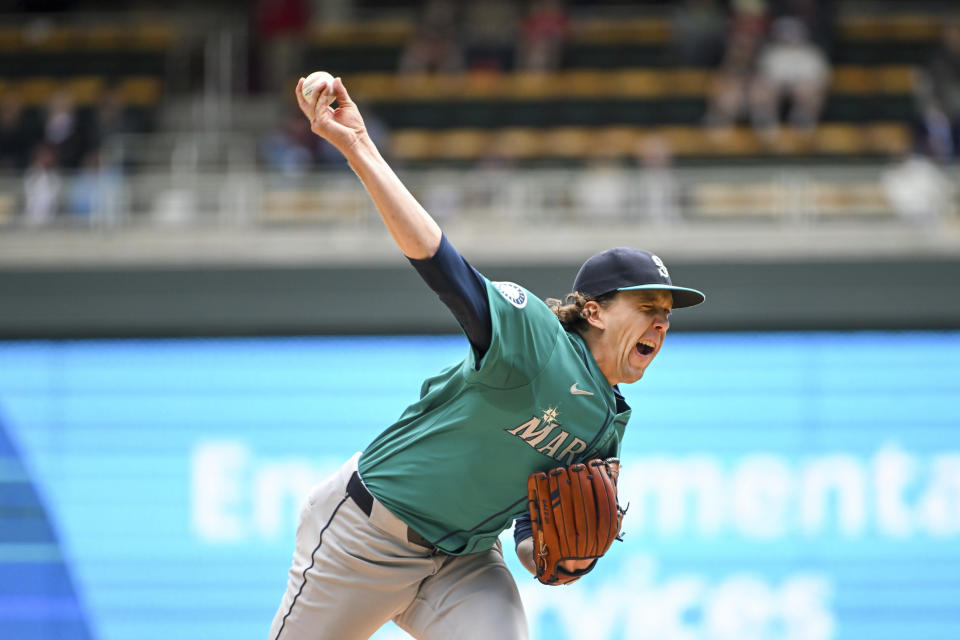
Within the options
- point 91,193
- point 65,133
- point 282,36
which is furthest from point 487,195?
point 282,36

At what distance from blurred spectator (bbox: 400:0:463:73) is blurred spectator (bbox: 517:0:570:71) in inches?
24.9

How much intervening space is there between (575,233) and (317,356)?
1900mm

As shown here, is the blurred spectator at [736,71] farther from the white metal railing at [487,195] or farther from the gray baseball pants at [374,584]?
the gray baseball pants at [374,584]

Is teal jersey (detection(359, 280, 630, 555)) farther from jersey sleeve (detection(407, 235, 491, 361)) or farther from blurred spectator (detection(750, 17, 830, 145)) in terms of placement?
blurred spectator (detection(750, 17, 830, 145))

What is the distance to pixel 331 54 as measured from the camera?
417 inches

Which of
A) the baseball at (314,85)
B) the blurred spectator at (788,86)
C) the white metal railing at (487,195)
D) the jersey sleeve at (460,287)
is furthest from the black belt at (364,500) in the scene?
the blurred spectator at (788,86)

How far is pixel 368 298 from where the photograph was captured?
6582 mm

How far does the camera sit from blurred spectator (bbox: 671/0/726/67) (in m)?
9.63

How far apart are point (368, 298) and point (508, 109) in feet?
11.3

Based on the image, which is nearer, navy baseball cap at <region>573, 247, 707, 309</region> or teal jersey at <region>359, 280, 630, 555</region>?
teal jersey at <region>359, 280, 630, 555</region>

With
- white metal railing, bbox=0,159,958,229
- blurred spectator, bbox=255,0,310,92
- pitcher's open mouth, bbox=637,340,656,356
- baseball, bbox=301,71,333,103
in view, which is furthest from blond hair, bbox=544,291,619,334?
blurred spectator, bbox=255,0,310,92

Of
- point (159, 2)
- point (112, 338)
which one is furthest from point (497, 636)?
point (159, 2)

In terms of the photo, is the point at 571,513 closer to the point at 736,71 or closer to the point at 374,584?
the point at 374,584

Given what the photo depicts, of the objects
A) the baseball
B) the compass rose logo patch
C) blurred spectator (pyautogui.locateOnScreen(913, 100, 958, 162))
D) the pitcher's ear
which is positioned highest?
the baseball
